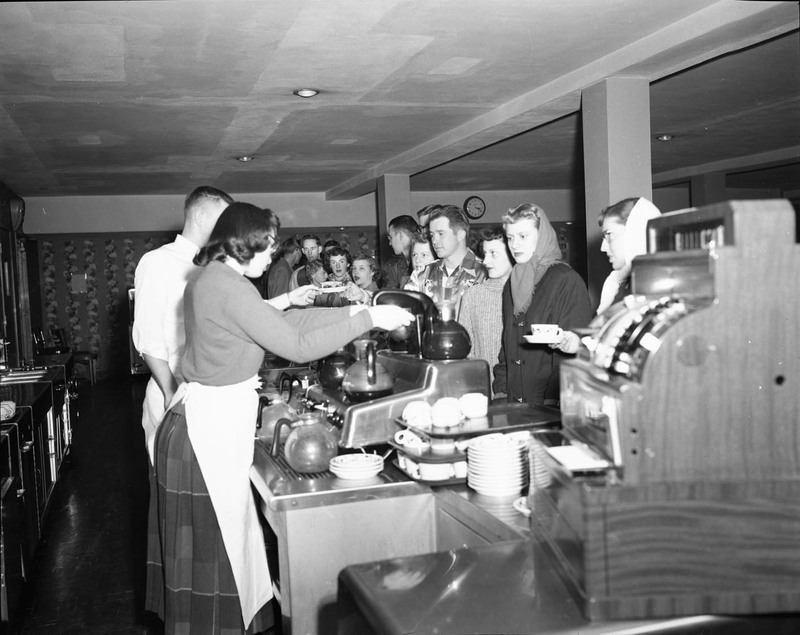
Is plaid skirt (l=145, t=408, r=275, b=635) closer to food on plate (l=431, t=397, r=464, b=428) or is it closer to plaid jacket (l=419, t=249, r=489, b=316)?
food on plate (l=431, t=397, r=464, b=428)

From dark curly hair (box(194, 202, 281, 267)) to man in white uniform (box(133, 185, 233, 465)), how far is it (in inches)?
39.3

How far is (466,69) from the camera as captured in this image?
5.10 m

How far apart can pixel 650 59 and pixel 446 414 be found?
3.24 m

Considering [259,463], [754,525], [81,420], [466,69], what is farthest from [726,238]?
[81,420]

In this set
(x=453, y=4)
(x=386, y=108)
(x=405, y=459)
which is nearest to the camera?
(x=405, y=459)

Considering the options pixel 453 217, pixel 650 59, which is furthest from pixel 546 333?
pixel 650 59

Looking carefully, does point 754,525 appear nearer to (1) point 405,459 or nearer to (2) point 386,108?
(1) point 405,459

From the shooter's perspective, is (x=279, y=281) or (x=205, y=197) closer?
(x=205, y=197)

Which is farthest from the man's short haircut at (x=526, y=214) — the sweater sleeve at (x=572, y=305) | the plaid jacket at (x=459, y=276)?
the plaid jacket at (x=459, y=276)

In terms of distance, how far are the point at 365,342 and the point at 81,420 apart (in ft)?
22.2

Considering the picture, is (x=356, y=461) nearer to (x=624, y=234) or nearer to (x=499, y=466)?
(x=499, y=466)

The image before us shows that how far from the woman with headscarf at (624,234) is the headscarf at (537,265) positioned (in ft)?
1.04

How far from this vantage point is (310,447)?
2473mm

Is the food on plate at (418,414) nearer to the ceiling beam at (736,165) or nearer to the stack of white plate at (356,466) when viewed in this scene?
the stack of white plate at (356,466)
